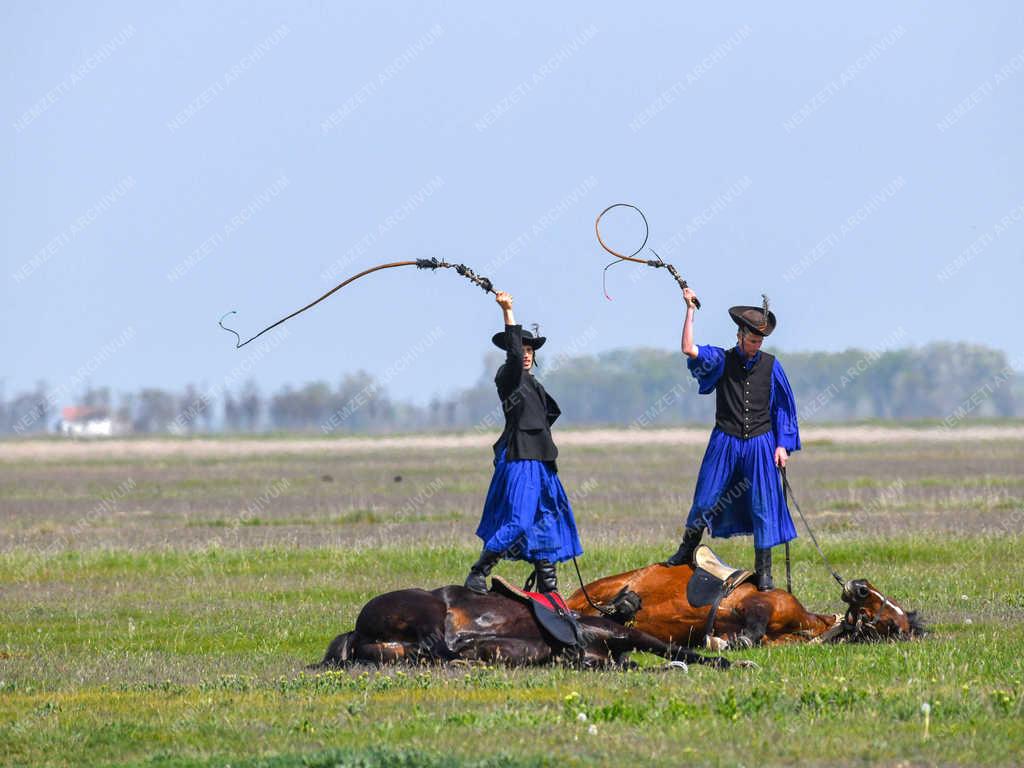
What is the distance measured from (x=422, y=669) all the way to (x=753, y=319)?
3.85 m

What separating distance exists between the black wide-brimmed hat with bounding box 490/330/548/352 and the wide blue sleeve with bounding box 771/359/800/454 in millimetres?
1790

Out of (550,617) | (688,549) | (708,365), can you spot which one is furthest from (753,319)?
(550,617)

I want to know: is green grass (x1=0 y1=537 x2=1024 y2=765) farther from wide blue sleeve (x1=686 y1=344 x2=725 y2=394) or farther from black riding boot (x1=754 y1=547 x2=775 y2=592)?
wide blue sleeve (x1=686 y1=344 x2=725 y2=394)

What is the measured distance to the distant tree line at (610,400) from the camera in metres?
130

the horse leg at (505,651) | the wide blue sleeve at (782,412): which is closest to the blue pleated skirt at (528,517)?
the horse leg at (505,651)

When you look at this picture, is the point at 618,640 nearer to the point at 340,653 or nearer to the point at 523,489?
the point at 523,489

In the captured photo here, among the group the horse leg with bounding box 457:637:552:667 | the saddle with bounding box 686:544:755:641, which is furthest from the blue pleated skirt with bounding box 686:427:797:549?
the horse leg with bounding box 457:637:552:667

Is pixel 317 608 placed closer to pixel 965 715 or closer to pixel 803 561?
pixel 803 561

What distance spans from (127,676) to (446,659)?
2.02 metres

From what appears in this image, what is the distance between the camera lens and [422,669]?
32.7 feet

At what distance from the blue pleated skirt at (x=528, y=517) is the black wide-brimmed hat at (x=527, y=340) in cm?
83

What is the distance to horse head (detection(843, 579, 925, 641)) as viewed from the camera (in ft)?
35.8

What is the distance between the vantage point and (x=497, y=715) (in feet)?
27.1

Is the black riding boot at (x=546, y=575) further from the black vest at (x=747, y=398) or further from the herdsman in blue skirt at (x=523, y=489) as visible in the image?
the black vest at (x=747, y=398)
